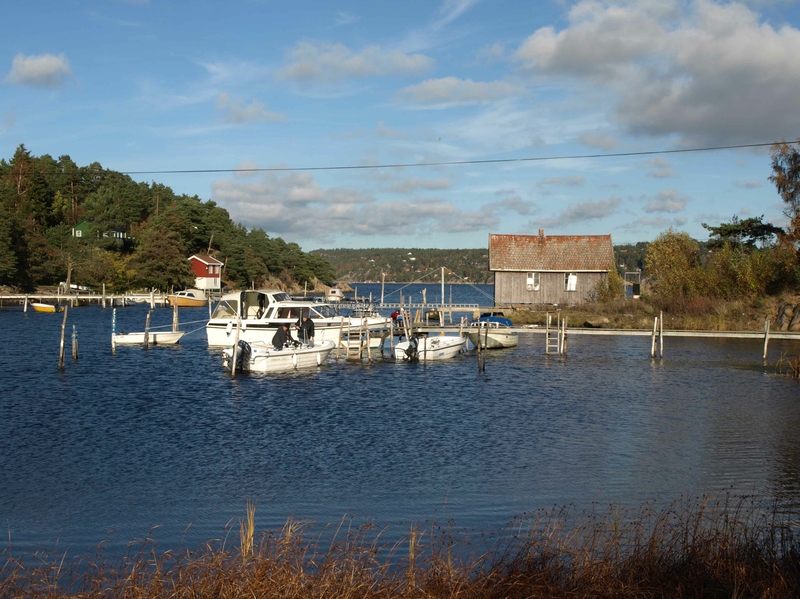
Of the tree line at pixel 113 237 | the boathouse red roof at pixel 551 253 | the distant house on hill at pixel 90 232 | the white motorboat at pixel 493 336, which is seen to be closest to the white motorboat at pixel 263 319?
the white motorboat at pixel 493 336

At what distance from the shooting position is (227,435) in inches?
869

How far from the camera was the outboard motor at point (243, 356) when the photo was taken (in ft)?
118

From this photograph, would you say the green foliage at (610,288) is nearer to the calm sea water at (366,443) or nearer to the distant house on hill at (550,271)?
the distant house on hill at (550,271)

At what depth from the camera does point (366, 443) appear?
68.3 feet

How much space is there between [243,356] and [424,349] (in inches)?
426

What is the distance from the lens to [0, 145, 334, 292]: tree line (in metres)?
98.0

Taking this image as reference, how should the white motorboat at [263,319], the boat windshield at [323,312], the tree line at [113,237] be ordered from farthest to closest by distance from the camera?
the tree line at [113,237], the boat windshield at [323,312], the white motorboat at [263,319]

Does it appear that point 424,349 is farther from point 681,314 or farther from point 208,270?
point 208,270

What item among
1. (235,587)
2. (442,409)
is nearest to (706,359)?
(442,409)

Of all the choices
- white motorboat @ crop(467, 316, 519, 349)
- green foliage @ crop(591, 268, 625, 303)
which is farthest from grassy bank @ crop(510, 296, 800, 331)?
white motorboat @ crop(467, 316, 519, 349)

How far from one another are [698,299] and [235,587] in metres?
56.2

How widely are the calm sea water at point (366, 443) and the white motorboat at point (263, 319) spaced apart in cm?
455

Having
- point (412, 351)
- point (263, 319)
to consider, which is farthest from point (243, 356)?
point (412, 351)

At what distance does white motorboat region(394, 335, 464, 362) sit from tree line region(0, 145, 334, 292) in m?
60.5
